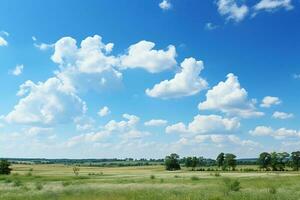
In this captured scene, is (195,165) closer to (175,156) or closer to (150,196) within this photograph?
(175,156)

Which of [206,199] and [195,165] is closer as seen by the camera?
[206,199]

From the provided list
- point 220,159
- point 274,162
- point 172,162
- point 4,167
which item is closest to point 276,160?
point 274,162

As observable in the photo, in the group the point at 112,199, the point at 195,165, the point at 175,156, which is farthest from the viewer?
the point at 195,165

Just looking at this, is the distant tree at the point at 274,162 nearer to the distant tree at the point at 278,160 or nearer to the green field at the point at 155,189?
the distant tree at the point at 278,160

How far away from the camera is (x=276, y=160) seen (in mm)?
167125

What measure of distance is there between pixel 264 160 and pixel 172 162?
3361 centimetres

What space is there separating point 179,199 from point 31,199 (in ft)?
33.7

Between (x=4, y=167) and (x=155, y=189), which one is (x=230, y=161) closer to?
(x=4, y=167)

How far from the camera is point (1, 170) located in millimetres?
121312

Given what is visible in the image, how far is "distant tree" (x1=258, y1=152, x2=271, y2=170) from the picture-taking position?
549 feet

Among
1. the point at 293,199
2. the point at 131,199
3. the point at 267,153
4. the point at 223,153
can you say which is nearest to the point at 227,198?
the point at 293,199

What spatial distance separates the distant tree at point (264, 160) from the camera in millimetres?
167375

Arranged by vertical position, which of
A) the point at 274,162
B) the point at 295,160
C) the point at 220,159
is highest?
the point at 220,159

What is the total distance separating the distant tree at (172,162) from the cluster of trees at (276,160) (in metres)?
31.1
